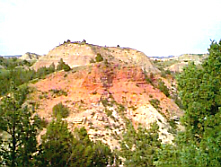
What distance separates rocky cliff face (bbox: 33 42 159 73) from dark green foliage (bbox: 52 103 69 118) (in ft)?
54.6

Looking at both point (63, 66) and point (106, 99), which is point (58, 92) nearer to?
point (106, 99)

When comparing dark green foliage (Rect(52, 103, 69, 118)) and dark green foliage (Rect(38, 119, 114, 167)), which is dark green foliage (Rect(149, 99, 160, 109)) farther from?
dark green foliage (Rect(38, 119, 114, 167))

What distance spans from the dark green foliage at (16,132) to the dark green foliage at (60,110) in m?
14.2

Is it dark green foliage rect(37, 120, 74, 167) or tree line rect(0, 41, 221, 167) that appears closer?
tree line rect(0, 41, 221, 167)

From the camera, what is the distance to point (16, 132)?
10.3 m

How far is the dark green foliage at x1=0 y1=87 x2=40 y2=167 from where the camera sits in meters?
10.1

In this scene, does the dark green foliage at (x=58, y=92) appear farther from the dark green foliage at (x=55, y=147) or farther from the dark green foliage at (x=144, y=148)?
the dark green foliage at (x=144, y=148)

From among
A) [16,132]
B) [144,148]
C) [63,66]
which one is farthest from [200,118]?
[63,66]

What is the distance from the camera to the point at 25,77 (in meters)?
34.9

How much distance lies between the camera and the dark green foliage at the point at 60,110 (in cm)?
2497

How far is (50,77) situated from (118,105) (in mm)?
8698

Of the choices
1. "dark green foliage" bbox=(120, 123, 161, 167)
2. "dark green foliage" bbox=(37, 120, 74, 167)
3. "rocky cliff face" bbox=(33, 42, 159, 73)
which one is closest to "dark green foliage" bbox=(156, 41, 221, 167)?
"dark green foliage" bbox=(120, 123, 161, 167)

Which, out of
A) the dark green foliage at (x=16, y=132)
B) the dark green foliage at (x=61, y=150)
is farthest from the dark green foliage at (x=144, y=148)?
the dark green foliage at (x=16, y=132)

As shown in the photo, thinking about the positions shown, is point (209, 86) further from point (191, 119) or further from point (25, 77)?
point (25, 77)
